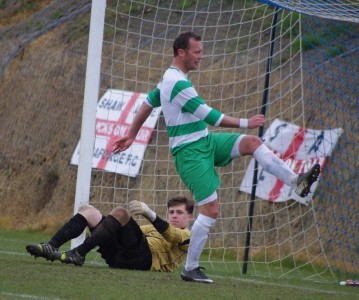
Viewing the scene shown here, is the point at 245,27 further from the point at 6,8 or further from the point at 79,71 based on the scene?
the point at 6,8

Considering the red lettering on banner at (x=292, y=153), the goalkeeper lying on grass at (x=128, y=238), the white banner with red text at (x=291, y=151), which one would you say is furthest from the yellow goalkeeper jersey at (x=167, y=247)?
the red lettering on banner at (x=292, y=153)

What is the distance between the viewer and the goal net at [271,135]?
1248 cm

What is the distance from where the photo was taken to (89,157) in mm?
9898

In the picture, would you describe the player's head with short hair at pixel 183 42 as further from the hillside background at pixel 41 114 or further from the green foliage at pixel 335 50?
the hillside background at pixel 41 114

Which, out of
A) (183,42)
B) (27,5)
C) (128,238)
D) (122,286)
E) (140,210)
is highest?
(27,5)

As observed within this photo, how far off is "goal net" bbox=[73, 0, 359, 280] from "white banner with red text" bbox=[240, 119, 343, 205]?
1 cm

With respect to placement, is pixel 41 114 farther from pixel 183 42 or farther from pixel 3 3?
pixel 183 42

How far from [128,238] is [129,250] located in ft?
0.47

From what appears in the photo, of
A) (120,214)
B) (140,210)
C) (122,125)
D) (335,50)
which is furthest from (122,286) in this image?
(122,125)

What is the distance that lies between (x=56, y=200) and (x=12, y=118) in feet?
8.53

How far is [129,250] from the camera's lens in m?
8.89

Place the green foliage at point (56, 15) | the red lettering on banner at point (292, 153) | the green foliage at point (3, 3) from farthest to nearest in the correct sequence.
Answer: the green foliage at point (3, 3), the green foliage at point (56, 15), the red lettering on banner at point (292, 153)

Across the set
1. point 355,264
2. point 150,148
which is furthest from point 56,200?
point 355,264

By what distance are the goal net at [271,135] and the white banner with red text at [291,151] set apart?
0.05 ft
